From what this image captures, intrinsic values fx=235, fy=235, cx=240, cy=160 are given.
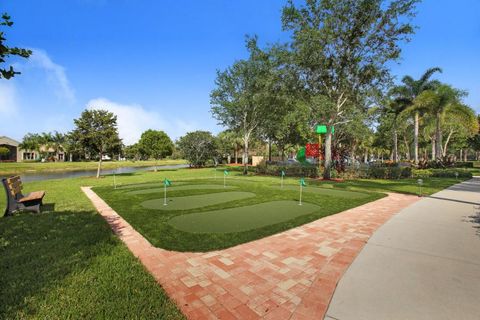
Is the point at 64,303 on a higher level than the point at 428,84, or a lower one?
lower

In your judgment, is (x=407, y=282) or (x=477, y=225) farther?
(x=477, y=225)

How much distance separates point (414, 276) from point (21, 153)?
82.4 meters

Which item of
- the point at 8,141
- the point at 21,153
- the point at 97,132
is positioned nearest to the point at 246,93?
the point at 97,132

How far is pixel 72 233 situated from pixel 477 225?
8.92m

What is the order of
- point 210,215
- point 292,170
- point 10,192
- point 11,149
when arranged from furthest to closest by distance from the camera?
point 11,149
point 292,170
point 210,215
point 10,192

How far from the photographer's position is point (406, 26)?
15305 millimetres

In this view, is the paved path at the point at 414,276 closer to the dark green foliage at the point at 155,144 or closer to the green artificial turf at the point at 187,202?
the green artificial turf at the point at 187,202

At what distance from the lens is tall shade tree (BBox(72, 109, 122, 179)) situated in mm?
16859

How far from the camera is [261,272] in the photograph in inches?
130

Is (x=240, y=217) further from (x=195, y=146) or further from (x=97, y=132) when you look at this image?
(x=195, y=146)

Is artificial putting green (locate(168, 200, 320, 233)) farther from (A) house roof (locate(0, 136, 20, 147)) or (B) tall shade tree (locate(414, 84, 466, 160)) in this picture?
(A) house roof (locate(0, 136, 20, 147))

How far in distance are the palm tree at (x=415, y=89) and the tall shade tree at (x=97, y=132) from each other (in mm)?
27922

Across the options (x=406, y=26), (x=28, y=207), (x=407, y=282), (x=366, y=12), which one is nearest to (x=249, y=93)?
(x=366, y=12)

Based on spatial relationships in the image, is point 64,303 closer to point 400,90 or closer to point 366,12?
point 366,12
